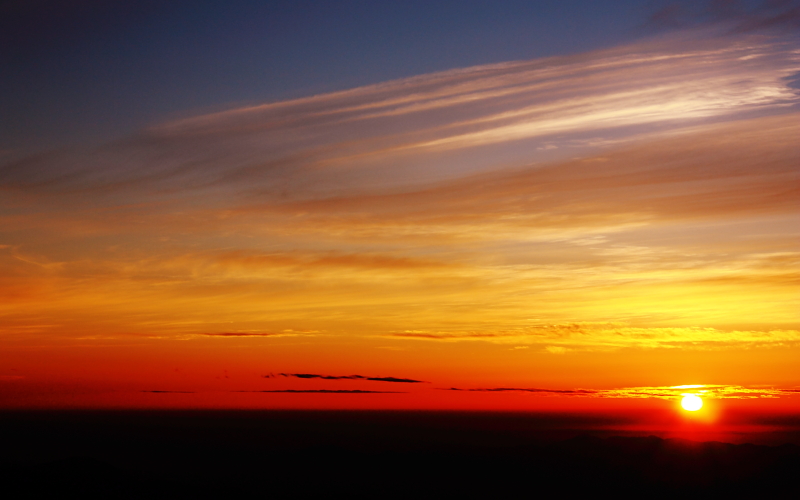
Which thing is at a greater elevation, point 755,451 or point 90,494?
point 755,451

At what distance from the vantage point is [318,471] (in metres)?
117

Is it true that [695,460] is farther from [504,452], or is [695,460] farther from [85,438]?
[85,438]

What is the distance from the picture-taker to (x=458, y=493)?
10162cm

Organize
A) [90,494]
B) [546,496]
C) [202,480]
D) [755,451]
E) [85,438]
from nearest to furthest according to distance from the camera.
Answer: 1. [90,494]
2. [546,496]
3. [202,480]
4. [755,451]
5. [85,438]

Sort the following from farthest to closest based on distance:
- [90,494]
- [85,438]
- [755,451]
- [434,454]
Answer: [85,438]
[434,454]
[755,451]
[90,494]

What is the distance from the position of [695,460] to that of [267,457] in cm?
8453

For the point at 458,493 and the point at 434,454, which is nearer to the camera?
the point at 458,493

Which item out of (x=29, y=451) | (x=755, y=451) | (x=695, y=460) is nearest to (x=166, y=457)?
(x=29, y=451)

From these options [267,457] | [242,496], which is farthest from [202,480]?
[267,457]

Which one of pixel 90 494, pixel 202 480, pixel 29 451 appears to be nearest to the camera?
pixel 90 494

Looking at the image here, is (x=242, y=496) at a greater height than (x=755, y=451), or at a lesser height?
lesser

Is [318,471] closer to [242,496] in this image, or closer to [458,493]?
[242,496]

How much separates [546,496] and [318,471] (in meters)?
41.4

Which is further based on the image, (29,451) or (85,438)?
(85,438)
